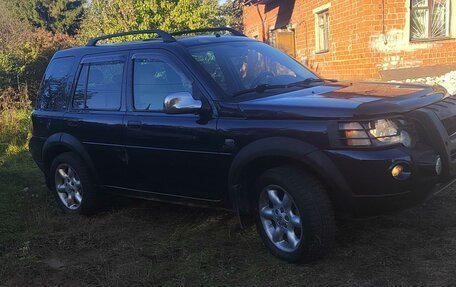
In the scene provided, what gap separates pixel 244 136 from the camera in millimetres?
3889

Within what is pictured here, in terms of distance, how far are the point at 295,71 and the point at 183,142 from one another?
141cm

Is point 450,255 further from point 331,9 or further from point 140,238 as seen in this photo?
point 331,9

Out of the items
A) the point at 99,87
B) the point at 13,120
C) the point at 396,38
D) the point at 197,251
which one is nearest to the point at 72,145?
the point at 99,87

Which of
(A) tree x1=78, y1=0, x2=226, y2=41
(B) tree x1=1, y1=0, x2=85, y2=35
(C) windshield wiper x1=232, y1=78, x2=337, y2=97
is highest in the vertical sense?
(B) tree x1=1, y1=0, x2=85, y2=35

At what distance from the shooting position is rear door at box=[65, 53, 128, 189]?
4891mm

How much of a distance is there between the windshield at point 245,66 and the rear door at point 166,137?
A: 9.4 inches

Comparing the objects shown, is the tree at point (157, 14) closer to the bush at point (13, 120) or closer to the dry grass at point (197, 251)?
the bush at point (13, 120)

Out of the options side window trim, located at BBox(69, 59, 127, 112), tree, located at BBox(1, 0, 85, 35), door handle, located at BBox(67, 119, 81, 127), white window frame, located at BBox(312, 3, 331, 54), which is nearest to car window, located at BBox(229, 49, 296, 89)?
side window trim, located at BBox(69, 59, 127, 112)

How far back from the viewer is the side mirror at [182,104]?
13.4ft

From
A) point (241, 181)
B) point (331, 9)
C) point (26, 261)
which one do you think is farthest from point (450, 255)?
point (331, 9)

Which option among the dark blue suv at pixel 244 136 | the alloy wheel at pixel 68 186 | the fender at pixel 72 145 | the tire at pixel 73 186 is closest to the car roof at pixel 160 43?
the dark blue suv at pixel 244 136

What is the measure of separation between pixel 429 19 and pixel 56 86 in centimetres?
992

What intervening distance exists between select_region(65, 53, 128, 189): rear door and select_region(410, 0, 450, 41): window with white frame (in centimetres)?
946

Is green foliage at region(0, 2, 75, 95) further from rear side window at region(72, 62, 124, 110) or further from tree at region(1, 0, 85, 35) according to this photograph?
tree at region(1, 0, 85, 35)
